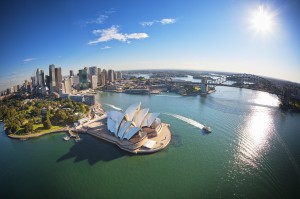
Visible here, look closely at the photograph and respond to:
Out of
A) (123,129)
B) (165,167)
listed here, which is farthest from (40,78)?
(165,167)

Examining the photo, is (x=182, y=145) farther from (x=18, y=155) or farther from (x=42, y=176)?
(x=18, y=155)

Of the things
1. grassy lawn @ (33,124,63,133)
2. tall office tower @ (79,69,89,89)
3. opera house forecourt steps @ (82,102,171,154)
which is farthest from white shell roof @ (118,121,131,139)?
tall office tower @ (79,69,89,89)

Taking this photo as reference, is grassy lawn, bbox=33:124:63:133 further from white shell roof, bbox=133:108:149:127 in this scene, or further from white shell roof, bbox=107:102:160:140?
white shell roof, bbox=133:108:149:127

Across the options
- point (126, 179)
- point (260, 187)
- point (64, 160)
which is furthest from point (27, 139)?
point (260, 187)

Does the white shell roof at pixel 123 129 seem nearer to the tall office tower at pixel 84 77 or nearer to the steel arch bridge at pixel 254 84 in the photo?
the steel arch bridge at pixel 254 84

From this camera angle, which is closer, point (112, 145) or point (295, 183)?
point (295, 183)

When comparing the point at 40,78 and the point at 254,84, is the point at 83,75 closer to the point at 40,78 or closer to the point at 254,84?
the point at 40,78
